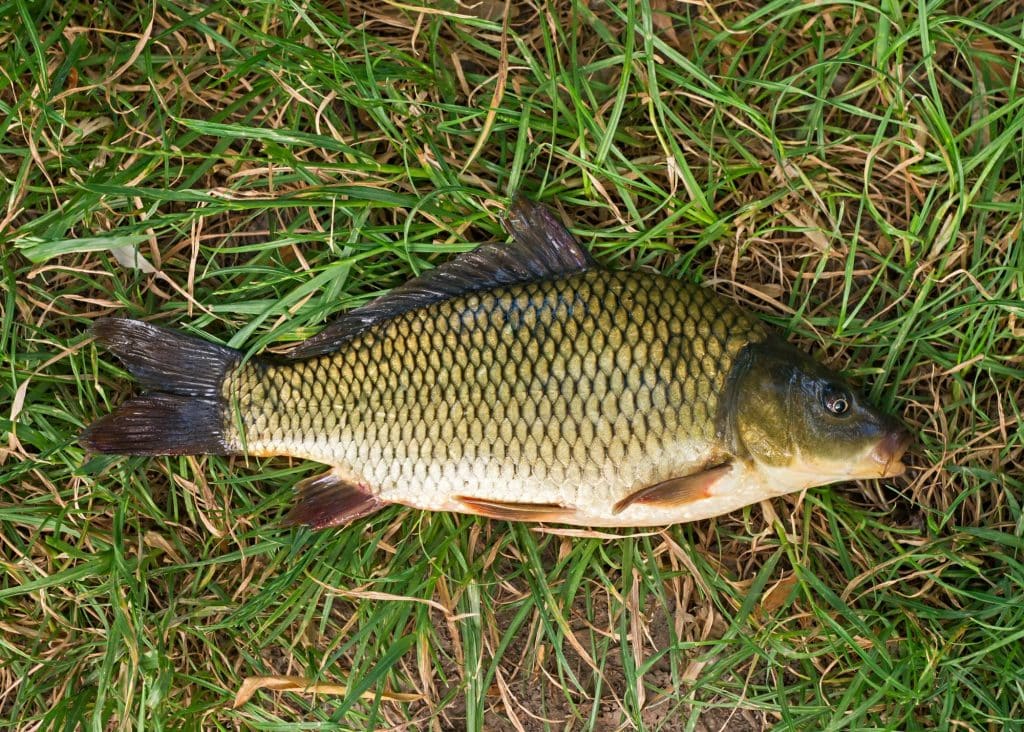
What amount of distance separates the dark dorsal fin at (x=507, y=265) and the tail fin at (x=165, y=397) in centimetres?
50

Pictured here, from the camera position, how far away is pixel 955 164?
2189 millimetres

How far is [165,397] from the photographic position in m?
2.31

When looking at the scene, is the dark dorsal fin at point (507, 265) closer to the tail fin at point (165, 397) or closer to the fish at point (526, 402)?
the fish at point (526, 402)

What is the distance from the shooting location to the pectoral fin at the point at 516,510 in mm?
2156

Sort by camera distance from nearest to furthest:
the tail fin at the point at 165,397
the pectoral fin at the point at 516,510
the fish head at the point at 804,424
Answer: the fish head at the point at 804,424, the pectoral fin at the point at 516,510, the tail fin at the point at 165,397

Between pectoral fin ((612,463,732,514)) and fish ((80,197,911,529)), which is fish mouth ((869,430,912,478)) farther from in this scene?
pectoral fin ((612,463,732,514))

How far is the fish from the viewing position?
6.73 feet

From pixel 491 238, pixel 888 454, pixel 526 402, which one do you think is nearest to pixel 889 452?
pixel 888 454

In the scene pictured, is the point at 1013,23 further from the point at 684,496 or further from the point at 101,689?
the point at 101,689

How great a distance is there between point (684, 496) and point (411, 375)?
83 cm

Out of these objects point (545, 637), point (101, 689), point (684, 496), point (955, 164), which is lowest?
point (101, 689)

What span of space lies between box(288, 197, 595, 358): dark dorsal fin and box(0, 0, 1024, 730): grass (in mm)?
123

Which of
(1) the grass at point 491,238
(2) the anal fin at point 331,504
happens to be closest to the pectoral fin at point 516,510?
(1) the grass at point 491,238

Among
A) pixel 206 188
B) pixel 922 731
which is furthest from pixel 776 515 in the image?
pixel 206 188
